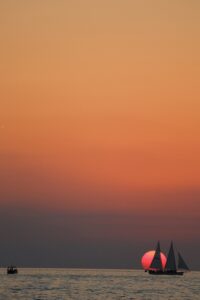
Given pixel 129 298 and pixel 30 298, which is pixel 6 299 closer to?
pixel 30 298

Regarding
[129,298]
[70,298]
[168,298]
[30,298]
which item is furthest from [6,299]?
[168,298]

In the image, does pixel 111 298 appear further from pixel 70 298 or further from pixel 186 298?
pixel 186 298

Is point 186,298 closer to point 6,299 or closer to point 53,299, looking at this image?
point 53,299

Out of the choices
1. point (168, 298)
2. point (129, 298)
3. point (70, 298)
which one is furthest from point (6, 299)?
point (168, 298)

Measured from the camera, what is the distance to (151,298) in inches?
5153

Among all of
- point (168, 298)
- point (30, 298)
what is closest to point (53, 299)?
point (30, 298)

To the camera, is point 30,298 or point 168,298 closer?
point 30,298

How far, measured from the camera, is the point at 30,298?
401ft

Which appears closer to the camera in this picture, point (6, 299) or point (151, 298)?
point (6, 299)

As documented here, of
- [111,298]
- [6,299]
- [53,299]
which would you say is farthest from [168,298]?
[6,299]

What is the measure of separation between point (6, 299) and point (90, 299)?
16.2 meters

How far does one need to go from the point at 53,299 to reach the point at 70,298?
18.3 feet

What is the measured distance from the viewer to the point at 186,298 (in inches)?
5285

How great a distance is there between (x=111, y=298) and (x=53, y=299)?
11499 mm
